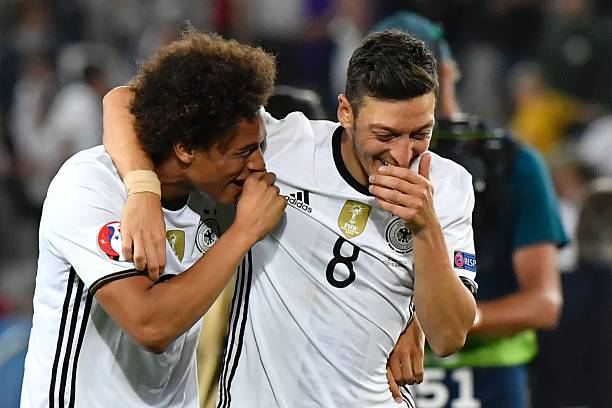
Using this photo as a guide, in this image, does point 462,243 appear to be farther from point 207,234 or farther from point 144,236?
point 144,236

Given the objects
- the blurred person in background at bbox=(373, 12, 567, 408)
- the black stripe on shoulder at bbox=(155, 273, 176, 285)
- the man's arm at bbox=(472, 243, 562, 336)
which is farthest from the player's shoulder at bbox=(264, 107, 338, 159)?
the man's arm at bbox=(472, 243, 562, 336)

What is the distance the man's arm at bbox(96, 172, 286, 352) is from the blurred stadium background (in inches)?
264

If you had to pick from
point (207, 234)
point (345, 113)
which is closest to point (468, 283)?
point (345, 113)

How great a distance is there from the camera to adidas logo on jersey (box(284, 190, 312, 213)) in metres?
3.53

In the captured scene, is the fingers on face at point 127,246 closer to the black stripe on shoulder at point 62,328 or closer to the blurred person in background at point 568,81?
the black stripe on shoulder at point 62,328

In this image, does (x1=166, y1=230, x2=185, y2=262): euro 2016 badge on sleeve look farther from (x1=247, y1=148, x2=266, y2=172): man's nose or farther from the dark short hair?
the dark short hair

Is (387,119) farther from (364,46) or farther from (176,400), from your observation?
(176,400)

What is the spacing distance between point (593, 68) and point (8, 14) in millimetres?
6004

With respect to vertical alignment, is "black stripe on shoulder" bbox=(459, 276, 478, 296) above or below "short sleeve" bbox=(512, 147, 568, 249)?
below

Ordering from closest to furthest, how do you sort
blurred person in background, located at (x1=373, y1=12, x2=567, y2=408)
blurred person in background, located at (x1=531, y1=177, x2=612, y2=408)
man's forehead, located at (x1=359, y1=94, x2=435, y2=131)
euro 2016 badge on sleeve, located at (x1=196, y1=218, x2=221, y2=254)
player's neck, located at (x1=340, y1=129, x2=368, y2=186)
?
man's forehead, located at (x1=359, y1=94, x2=435, y2=131), player's neck, located at (x1=340, y1=129, x2=368, y2=186), euro 2016 badge on sleeve, located at (x1=196, y1=218, x2=221, y2=254), blurred person in background, located at (x1=373, y1=12, x2=567, y2=408), blurred person in background, located at (x1=531, y1=177, x2=612, y2=408)

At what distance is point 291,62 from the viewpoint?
11531 mm

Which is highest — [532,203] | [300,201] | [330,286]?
[532,203]

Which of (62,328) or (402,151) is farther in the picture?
(62,328)

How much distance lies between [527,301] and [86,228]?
2033 millimetres
